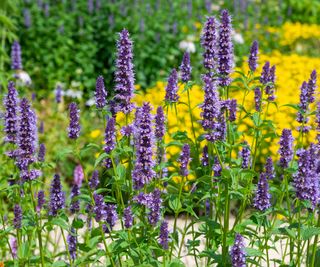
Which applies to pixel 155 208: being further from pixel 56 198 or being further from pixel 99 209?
pixel 56 198

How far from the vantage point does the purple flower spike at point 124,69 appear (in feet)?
10.6

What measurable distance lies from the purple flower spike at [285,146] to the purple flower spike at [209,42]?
490 mm

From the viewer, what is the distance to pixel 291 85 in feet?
27.5

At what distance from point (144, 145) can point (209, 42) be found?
69 centimetres

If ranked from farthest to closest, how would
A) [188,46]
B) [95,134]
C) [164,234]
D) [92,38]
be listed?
[92,38], [188,46], [95,134], [164,234]

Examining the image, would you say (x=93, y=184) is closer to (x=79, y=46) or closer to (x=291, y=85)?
(x=291, y=85)

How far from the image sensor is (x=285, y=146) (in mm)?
3436

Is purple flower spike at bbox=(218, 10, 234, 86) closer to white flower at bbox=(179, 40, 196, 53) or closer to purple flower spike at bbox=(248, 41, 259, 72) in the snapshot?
purple flower spike at bbox=(248, 41, 259, 72)

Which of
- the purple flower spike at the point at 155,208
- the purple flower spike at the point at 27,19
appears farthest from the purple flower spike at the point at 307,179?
the purple flower spike at the point at 27,19

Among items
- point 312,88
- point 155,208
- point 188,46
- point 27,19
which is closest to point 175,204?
point 155,208

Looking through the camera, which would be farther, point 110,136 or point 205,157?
point 205,157

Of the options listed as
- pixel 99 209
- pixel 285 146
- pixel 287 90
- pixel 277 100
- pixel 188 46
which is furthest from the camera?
pixel 188 46

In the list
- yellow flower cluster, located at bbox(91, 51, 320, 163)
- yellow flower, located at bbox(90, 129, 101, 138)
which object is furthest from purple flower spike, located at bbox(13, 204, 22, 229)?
yellow flower, located at bbox(90, 129, 101, 138)

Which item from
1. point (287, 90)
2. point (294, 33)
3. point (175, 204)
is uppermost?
point (294, 33)
